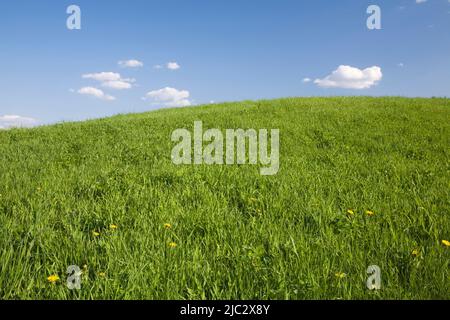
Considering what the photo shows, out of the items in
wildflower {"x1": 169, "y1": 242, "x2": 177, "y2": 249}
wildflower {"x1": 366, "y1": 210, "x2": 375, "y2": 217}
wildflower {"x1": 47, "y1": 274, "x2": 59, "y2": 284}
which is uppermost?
wildflower {"x1": 366, "y1": 210, "x2": 375, "y2": 217}

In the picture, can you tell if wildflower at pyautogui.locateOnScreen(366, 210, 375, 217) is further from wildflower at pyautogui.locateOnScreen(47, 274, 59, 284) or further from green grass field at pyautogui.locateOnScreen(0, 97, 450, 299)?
wildflower at pyautogui.locateOnScreen(47, 274, 59, 284)

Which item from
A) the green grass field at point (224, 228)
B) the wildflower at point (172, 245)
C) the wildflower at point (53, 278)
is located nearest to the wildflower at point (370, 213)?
the green grass field at point (224, 228)

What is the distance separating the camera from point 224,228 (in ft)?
12.1

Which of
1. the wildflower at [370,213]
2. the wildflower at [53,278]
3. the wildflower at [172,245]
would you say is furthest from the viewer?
the wildflower at [370,213]

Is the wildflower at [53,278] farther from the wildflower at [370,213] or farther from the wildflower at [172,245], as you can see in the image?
the wildflower at [370,213]

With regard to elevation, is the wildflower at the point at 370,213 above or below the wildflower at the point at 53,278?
above

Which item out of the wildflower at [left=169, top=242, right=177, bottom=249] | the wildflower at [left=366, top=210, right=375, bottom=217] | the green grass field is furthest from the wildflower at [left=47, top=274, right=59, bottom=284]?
the wildflower at [left=366, top=210, right=375, bottom=217]

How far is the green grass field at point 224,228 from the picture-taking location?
A: 2.72 metres

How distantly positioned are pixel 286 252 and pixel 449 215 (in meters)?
2.58

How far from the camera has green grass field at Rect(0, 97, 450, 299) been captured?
2.72 metres

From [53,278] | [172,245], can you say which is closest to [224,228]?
[172,245]

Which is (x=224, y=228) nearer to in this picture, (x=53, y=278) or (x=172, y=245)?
(x=172, y=245)
